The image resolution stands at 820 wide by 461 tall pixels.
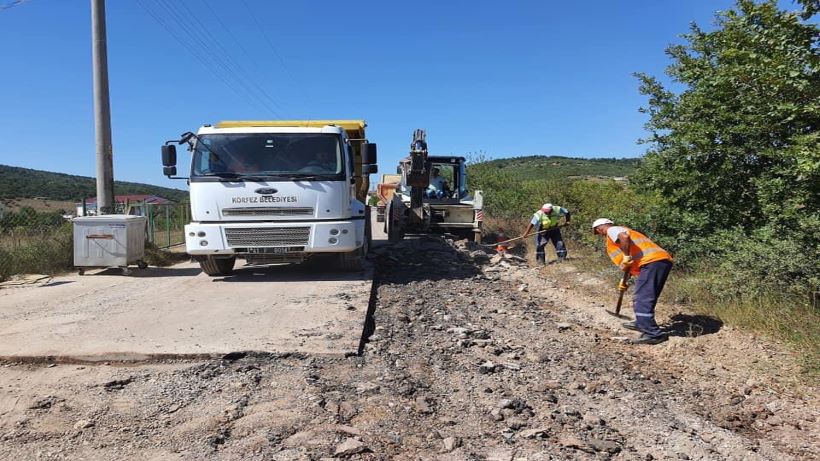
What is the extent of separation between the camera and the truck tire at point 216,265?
28.5ft

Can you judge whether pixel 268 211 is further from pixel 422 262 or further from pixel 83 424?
pixel 83 424

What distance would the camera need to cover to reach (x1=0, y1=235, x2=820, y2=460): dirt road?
308cm

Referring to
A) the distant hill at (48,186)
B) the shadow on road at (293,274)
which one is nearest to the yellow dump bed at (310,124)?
the shadow on road at (293,274)

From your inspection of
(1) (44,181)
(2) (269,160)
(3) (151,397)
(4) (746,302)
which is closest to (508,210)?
(2) (269,160)

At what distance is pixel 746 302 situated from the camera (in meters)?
5.59


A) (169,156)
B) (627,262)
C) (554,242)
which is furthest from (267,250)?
(554,242)

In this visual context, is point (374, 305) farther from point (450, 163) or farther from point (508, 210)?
point (508, 210)

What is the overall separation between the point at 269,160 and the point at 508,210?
1239cm

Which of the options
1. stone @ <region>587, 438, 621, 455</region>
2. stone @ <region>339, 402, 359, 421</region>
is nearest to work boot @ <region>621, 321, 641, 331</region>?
stone @ <region>587, 438, 621, 455</region>

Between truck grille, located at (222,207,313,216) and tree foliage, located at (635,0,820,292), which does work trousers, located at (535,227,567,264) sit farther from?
truck grille, located at (222,207,313,216)

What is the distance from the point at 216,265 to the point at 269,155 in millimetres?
2021

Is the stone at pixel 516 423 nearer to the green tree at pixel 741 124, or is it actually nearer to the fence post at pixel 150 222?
the green tree at pixel 741 124

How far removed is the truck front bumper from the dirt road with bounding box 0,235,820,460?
2.93 meters

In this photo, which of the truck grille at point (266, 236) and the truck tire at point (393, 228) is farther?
the truck tire at point (393, 228)
